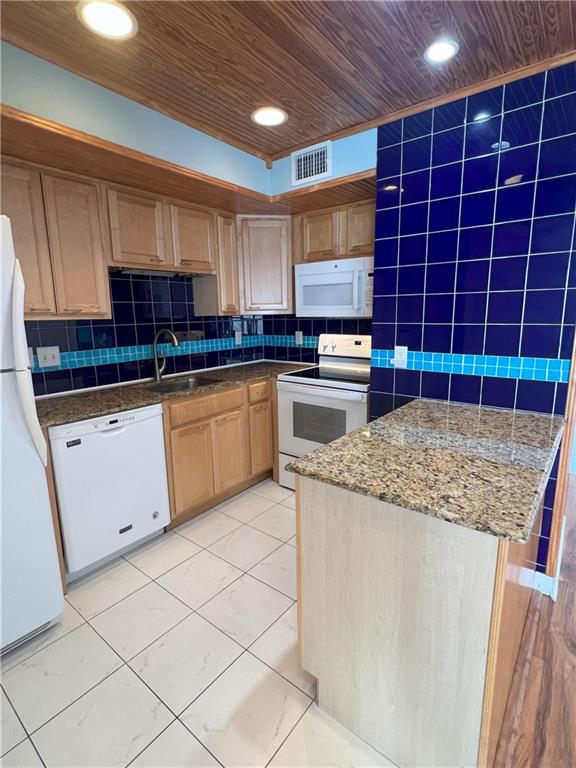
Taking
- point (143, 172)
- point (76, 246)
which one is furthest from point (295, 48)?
point (76, 246)

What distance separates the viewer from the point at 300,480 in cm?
123

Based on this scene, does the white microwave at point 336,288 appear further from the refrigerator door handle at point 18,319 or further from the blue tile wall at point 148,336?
the refrigerator door handle at point 18,319

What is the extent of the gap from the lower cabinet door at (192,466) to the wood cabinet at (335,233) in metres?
1.55

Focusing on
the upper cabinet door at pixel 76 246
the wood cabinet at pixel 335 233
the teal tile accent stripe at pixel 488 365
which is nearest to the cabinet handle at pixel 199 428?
the upper cabinet door at pixel 76 246

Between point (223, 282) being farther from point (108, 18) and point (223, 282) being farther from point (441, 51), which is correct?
point (441, 51)

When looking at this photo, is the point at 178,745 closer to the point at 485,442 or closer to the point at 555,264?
the point at 485,442

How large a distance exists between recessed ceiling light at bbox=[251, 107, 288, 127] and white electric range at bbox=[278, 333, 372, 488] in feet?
4.93

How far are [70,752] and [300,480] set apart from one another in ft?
3.86

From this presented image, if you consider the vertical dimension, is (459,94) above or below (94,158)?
above

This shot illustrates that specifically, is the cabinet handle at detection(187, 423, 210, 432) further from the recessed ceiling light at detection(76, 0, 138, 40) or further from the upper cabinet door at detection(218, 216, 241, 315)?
the recessed ceiling light at detection(76, 0, 138, 40)

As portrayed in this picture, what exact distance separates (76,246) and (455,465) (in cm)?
217

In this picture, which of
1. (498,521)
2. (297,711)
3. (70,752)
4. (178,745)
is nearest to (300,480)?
(498,521)

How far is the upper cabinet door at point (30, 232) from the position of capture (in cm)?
180

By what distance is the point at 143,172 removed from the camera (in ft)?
6.79
